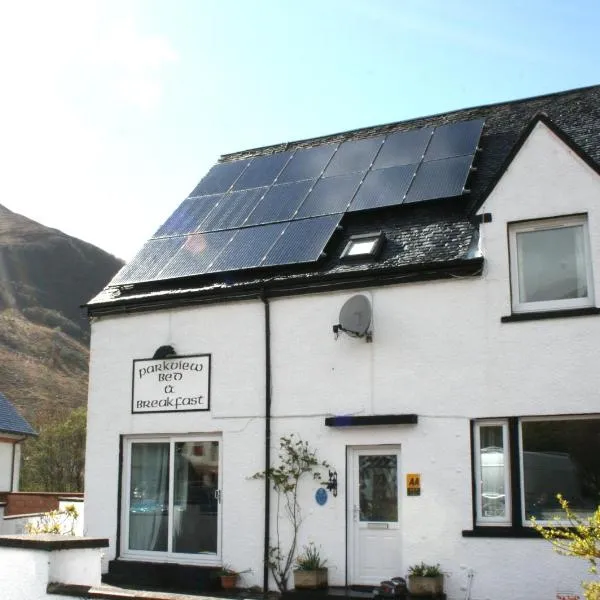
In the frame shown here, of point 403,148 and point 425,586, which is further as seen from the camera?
point 403,148

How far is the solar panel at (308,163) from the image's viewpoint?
16.8 metres

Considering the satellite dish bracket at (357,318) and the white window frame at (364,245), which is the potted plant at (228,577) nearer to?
the satellite dish bracket at (357,318)

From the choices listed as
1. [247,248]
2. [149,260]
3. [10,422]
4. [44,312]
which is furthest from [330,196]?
[44,312]

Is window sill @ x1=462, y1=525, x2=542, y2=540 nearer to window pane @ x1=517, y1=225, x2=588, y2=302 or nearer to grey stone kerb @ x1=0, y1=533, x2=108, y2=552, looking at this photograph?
window pane @ x1=517, y1=225, x2=588, y2=302

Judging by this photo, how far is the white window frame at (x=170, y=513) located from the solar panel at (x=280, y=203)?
4.09m

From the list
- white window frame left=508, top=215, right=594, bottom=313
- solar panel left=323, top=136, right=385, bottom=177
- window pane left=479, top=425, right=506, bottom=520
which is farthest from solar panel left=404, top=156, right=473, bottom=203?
window pane left=479, top=425, right=506, bottom=520

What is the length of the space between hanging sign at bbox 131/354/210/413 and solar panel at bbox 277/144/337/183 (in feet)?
14.6

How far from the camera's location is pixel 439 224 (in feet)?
45.4

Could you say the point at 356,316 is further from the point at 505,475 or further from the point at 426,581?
the point at 426,581

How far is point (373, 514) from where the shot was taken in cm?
1270

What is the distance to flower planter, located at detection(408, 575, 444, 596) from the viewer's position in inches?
452

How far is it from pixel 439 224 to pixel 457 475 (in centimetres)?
410

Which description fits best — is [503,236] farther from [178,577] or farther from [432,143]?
[178,577]

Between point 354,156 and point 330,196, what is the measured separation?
1.59 metres
